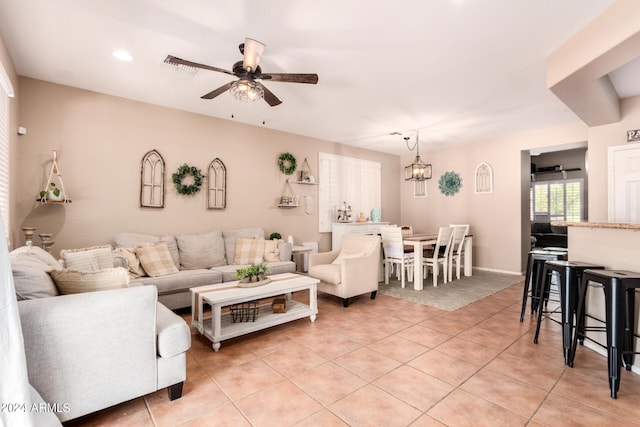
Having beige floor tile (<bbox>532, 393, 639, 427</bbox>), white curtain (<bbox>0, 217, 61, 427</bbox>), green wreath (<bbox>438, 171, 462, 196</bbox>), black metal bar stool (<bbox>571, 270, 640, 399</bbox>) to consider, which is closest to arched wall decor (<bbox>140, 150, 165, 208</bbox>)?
white curtain (<bbox>0, 217, 61, 427</bbox>)

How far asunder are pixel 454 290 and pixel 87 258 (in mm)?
4567

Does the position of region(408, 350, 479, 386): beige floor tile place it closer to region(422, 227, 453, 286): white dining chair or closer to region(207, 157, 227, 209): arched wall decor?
region(422, 227, 453, 286): white dining chair

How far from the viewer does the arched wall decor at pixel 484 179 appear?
6.00 meters

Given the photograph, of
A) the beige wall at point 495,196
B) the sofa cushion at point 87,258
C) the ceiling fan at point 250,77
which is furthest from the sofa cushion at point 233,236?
the beige wall at point 495,196

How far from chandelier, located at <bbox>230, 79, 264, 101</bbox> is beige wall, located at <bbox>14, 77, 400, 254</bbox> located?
2.18 meters

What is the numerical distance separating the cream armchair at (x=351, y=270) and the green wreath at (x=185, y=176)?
2008 mm

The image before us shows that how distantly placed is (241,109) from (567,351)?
14.8 feet

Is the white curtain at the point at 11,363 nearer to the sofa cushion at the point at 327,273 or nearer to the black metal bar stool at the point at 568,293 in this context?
the sofa cushion at the point at 327,273

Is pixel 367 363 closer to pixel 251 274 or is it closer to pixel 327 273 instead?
pixel 251 274

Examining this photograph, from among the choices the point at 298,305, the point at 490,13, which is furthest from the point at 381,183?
the point at 490,13

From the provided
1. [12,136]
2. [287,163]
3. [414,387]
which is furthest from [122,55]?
[414,387]

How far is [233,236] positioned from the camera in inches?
181

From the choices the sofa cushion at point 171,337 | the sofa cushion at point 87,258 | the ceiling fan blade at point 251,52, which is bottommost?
the sofa cushion at point 171,337

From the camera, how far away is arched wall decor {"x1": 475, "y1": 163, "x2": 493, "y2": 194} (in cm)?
600
